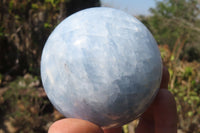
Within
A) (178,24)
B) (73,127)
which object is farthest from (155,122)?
(178,24)

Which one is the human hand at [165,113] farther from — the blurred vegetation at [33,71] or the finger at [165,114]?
the blurred vegetation at [33,71]

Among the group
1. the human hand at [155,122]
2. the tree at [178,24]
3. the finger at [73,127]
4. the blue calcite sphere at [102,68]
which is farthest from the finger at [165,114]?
the tree at [178,24]

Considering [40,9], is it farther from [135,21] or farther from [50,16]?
[135,21]

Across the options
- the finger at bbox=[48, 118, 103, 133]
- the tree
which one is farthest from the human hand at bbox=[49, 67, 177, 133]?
the tree

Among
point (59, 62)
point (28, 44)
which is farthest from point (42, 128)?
point (59, 62)

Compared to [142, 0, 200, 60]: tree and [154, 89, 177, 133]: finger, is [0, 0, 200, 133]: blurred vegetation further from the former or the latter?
[142, 0, 200, 60]: tree

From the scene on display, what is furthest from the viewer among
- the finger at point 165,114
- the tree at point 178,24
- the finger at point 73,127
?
the tree at point 178,24

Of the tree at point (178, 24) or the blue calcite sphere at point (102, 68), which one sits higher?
the blue calcite sphere at point (102, 68)

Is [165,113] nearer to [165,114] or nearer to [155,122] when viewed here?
[165,114]
